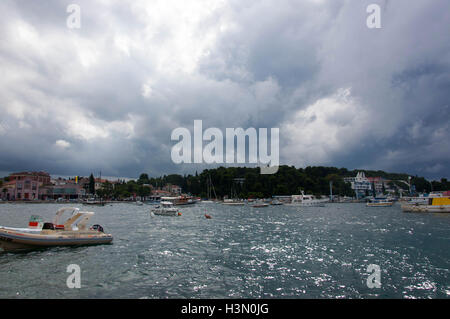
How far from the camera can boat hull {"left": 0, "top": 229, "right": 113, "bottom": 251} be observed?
2002 centimetres

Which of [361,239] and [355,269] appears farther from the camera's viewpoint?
[361,239]

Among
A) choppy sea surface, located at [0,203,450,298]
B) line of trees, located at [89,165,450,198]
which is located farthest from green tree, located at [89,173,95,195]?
choppy sea surface, located at [0,203,450,298]

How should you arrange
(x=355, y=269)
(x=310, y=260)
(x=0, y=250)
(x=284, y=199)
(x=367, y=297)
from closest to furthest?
(x=367, y=297)
(x=355, y=269)
(x=310, y=260)
(x=0, y=250)
(x=284, y=199)

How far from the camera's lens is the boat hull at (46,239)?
65.7 feet

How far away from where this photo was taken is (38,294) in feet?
38.1

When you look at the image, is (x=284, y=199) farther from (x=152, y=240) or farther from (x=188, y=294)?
(x=188, y=294)

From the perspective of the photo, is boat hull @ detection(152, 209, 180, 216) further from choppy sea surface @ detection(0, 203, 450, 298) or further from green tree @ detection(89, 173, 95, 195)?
green tree @ detection(89, 173, 95, 195)

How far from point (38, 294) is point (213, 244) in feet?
47.3

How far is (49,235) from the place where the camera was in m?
21.6

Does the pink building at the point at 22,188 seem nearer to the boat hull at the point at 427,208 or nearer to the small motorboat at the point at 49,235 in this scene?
the small motorboat at the point at 49,235

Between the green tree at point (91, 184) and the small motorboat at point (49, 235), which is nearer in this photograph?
the small motorboat at point (49, 235)

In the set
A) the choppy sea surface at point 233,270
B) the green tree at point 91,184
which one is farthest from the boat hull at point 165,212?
the green tree at point 91,184
